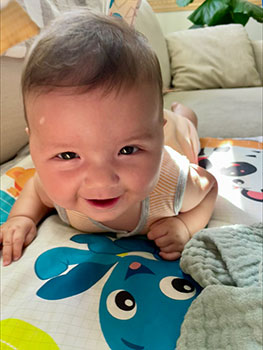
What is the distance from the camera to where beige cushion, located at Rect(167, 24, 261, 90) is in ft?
6.95

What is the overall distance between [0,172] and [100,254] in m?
0.48

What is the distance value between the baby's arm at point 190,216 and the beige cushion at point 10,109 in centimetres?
54

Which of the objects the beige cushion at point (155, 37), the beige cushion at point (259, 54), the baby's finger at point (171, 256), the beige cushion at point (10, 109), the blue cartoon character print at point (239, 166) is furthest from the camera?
the beige cushion at point (259, 54)

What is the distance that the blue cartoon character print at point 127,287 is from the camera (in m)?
0.50

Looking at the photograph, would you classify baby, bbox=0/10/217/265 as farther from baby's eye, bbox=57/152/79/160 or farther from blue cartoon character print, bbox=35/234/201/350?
blue cartoon character print, bbox=35/234/201/350

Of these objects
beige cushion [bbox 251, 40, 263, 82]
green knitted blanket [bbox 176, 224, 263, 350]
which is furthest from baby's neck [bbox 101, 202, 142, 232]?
beige cushion [bbox 251, 40, 263, 82]

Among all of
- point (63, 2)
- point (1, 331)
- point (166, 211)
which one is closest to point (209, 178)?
point (166, 211)

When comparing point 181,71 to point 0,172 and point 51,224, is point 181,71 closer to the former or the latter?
point 0,172

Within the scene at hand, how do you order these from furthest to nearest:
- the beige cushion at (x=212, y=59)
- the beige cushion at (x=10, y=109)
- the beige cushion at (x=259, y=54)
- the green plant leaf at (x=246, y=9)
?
the green plant leaf at (x=246, y=9)
the beige cushion at (x=259, y=54)
the beige cushion at (x=212, y=59)
the beige cushion at (x=10, y=109)

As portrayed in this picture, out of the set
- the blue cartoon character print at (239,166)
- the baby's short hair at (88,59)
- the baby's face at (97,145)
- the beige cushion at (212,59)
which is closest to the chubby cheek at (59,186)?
the baby's face at (97,145)

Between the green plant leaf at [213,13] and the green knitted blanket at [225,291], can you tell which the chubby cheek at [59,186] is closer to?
the green knitted blanket at [225,291]

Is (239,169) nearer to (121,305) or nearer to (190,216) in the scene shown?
(190,216)

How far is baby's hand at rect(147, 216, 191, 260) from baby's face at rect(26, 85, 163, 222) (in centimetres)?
17

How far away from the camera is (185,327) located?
0.48 m
